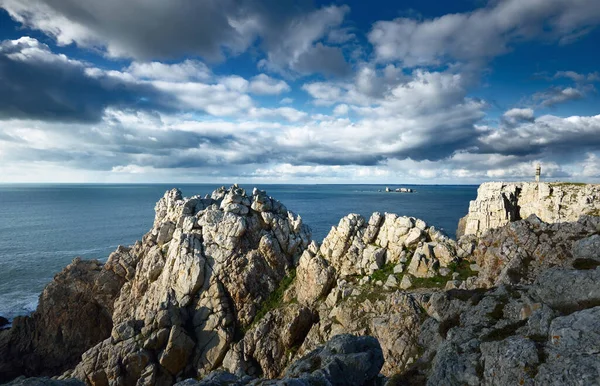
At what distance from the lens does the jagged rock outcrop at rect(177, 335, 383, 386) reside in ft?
58.2

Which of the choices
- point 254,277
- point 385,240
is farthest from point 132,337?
point 385,240

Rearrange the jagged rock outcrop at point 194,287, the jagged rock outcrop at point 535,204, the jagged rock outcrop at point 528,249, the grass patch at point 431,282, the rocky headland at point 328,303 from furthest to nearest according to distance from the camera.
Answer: the jagged rock outcrop at point 535,204 < the grass patch at point 431,282 < the jagged rock outcrop at point 194,287 < the jagged rock outcrop at point 528,249 < the rocky headland at point 328,303

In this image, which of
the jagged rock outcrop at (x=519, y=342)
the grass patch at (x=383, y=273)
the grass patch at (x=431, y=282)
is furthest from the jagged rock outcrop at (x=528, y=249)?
the jagged rock outcrop at (x=519, y=342)

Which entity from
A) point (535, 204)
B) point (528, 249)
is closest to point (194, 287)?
point (528, 249)

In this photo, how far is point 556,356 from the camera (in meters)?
12.8

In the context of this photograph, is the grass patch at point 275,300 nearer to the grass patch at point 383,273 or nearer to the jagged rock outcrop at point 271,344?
the jagged rock outcrop at point 271,344

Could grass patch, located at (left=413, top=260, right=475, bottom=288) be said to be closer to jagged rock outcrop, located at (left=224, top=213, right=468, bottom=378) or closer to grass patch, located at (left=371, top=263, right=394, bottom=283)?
jagged rock outcrop, located at (left=224, top=213, right=468, bottom=378)

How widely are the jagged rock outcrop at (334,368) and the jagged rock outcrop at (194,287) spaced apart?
2387 cm

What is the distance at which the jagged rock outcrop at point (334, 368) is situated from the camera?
1773cm

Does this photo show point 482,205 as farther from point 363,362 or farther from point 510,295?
point 363,362

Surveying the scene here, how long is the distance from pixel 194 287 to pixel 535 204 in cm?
6901

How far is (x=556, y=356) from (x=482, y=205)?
61783mm

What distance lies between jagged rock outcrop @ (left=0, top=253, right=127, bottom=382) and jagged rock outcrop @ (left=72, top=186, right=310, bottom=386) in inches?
182

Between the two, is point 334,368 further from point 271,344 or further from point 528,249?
point 528,249
